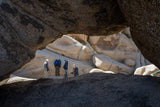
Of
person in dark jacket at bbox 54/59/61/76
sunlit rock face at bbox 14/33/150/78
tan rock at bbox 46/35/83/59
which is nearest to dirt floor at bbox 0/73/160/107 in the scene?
person in dark jacket at bbox 54/59/61/76

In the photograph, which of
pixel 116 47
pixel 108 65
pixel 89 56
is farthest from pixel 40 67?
pixel 116 47

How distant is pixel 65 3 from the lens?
7.99 feet

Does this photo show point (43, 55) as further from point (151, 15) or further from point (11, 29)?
point (151, 15)

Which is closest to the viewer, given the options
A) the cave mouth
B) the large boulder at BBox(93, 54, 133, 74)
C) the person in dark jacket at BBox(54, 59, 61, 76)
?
the person in dark jacket at BBox(54, 59, 61, 76)

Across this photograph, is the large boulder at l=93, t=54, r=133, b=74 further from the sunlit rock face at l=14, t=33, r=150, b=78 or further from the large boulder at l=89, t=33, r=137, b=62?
the large boulder at l=89, t=33, r=137, b=62

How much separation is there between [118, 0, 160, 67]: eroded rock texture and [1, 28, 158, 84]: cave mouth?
6873 mm

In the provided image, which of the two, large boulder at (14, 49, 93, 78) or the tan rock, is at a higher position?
the tan rock

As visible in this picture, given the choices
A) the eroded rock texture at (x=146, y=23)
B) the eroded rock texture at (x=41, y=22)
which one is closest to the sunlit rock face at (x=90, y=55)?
the eroded rock texture at (x=41, y=22)

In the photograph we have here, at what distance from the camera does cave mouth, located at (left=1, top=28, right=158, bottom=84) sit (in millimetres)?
9281

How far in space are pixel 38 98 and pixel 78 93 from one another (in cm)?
54

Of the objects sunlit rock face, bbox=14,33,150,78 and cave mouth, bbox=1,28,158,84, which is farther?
sunlit rock face, bbox=14,33,150,78

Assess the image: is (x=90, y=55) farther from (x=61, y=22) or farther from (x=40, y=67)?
(x=61, y=22)

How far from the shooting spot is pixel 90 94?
7.21ft

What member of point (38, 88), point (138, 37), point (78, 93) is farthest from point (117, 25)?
point (38, 88)
